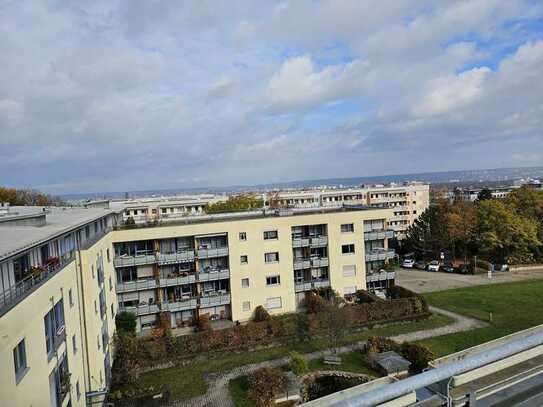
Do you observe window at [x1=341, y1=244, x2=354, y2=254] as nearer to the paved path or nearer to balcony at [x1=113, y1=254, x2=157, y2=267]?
the paved path

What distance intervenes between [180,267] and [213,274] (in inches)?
112

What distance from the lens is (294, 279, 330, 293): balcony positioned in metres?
34.8

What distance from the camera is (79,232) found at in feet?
71.2

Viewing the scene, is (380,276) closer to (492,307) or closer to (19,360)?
(492,307)

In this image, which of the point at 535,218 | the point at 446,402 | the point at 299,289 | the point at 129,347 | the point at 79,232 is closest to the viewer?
the point at 446,402

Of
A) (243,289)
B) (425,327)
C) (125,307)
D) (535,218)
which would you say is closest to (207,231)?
(243,289)

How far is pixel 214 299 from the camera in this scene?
32.6 metres

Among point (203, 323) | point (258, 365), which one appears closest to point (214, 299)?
point (203, 323)

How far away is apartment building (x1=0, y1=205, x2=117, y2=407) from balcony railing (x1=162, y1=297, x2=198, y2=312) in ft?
23.7

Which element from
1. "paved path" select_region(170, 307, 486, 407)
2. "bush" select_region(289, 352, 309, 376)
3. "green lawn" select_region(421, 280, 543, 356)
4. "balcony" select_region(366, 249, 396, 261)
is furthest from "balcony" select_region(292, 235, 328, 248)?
"bush" select_region(289, 352, 309, 376)

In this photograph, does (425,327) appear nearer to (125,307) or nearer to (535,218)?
(125,307)

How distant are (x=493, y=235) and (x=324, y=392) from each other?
1427 inches

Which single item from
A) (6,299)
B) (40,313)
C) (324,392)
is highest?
(6,299)

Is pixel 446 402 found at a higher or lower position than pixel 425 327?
higher
